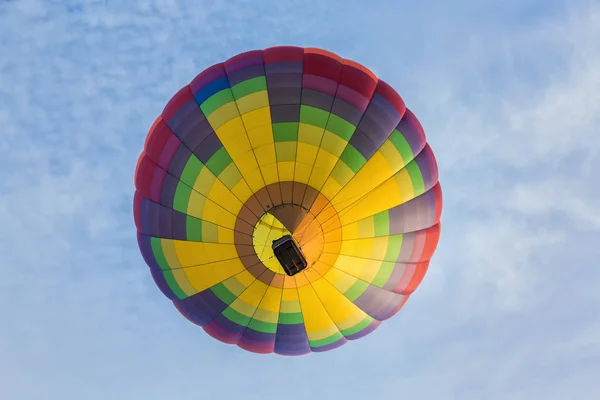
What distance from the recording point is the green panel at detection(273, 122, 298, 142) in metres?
11.8

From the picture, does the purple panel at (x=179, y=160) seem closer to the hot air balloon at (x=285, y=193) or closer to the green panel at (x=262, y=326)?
the hot air balloon at (x=285, y=193)

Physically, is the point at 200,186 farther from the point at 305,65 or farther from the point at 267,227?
the point at 305,65

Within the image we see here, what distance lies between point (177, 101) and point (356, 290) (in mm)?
5000

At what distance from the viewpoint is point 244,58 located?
11977mm

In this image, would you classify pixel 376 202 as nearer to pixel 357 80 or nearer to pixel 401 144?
pixel 401 144

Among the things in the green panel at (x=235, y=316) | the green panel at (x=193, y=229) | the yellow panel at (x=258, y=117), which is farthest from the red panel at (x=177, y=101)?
the green panel at (x=235, y=316)

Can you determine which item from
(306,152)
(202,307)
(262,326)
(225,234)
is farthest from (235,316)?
(306,152)

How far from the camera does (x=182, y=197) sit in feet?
40.5

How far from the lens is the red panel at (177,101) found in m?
12.2

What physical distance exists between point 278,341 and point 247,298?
52.4 inches

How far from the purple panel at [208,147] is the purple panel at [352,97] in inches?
91.8

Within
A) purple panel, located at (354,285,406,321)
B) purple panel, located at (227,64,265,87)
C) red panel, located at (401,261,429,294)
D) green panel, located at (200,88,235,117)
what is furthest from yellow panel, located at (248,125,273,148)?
red panel, located at (401,261,429,294)

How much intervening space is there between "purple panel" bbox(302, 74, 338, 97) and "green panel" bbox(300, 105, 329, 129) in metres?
0.36

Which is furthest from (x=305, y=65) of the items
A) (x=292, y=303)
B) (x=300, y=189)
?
(x=292, y=303)
